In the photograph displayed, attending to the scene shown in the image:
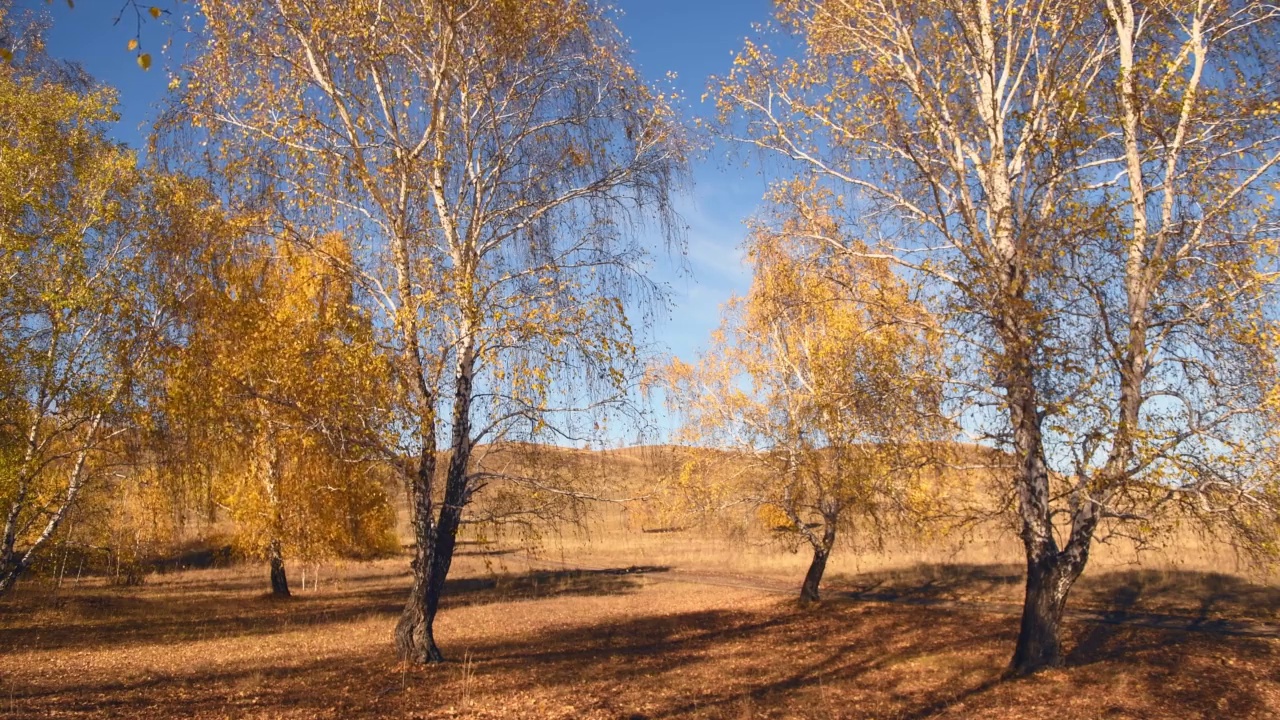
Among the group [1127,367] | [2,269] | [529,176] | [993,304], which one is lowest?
[1127,367]

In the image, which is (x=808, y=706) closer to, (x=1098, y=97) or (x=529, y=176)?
(x=529, y=176)

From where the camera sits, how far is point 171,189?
45.6 ft

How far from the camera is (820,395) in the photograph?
483 inches

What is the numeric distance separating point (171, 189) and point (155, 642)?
8.33 metres

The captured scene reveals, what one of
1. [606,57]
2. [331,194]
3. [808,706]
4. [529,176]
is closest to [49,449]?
[331,194]

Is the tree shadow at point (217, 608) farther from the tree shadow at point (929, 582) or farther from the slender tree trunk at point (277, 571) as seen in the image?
the tree shadow at point (929, 582)

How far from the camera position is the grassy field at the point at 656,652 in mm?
9250

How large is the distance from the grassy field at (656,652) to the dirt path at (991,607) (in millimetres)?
145

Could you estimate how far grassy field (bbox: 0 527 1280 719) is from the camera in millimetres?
9250

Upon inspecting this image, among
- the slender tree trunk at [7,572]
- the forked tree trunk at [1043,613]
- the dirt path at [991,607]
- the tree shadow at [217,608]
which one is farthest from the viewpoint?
the tree shadow at [217,608]

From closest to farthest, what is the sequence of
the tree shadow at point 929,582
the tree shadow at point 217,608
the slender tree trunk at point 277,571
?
1. the tree shadow at point 217,608
2. the tree shadow at point 929,582
3. the slender tree trunk at point 277,571

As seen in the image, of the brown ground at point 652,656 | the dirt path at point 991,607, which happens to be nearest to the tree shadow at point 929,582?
the dirt path at point 991,607

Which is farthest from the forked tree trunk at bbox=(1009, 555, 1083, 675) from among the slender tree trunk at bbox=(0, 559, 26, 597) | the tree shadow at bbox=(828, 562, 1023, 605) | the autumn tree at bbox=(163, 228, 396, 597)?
the slender tree trunk at bbox=(0, 559, 26, 597)

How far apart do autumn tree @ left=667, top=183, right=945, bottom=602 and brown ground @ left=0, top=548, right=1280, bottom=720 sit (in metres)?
2.48
